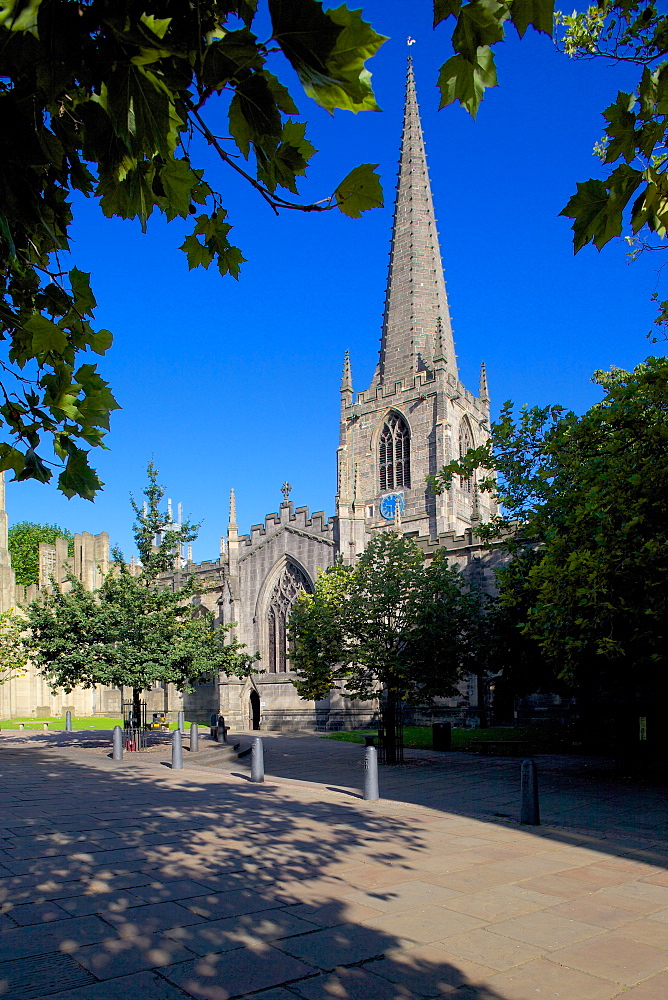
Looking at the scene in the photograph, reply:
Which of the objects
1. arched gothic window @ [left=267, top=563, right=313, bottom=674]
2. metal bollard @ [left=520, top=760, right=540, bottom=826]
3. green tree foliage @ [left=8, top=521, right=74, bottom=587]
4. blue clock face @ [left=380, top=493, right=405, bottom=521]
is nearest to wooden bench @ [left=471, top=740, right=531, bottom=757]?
metal bollard @ [left=520, top=760, right=540, bottom=826]

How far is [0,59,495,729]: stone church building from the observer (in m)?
38.5

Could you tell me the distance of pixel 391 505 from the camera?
156 feet

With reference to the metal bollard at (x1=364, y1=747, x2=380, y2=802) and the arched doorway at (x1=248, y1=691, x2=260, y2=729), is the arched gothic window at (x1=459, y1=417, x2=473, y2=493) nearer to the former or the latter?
the arched doorway at (x1=248, y1=691, x2=260, y2=729)

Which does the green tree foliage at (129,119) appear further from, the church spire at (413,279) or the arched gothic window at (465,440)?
the church spire at (413,279)

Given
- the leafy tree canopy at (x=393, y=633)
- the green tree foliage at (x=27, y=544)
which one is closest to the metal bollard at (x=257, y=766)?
the leafy tree canopy at (x=393, y=633)

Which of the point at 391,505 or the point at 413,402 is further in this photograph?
the point at 413,402

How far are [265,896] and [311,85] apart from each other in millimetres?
6542

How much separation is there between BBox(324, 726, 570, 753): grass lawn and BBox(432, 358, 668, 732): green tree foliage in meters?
6.40

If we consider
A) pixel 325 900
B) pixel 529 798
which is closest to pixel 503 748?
pixel 529 798

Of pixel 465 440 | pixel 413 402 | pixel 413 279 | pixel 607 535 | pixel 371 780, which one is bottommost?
Result: pixel 371 780

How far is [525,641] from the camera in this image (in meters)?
18.5

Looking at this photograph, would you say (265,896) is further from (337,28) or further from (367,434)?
(367,434)

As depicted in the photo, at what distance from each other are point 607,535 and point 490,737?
48.2 feet

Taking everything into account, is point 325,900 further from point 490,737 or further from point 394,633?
point 490,737
